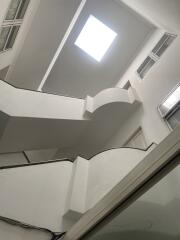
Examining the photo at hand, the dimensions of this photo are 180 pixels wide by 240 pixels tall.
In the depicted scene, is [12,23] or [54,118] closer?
[54,118]

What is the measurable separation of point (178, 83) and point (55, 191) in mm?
3685

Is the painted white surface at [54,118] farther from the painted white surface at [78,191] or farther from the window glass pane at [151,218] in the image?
the window glass pane at [151,218]

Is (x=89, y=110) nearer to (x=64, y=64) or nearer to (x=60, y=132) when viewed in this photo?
(x=60, y=132)

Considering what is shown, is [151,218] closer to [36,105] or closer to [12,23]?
[36,105]

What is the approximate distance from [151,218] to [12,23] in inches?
221

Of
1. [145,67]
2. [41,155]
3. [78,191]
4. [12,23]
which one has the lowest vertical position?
[41,155]

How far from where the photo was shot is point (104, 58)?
9.45 m

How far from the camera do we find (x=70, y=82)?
10.1 metres

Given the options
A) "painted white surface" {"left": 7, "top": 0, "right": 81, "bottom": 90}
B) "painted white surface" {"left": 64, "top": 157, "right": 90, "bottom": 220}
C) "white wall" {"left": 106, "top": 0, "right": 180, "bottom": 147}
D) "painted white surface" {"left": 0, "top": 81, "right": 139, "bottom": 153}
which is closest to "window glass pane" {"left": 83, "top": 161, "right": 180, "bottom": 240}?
"painted white surface" {"left": 64, "top": 157, "right": 90, "bottom": 220}

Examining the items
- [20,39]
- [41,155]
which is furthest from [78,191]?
[20,39]

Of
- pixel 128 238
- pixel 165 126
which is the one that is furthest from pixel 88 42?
pixel 128 238

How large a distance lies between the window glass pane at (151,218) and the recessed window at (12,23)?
5.08 meters

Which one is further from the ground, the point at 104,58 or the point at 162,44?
the point at 162,44

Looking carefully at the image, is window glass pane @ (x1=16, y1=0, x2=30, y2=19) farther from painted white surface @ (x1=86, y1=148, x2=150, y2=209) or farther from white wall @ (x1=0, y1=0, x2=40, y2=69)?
painted white surface @ (x1=86, y1=148, x2=150, y2=209)
